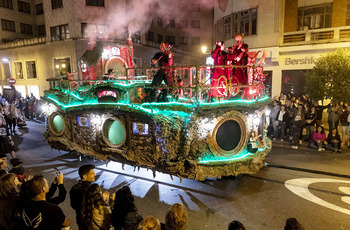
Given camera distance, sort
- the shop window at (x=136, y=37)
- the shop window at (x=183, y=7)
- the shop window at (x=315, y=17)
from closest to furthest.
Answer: the shop window at (x=315, y=17) → the shop window at (x=136, y=37) → the shop window at (x=183, y=7)

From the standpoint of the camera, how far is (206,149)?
23.9ft

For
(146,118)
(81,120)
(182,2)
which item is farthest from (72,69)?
(182,2)

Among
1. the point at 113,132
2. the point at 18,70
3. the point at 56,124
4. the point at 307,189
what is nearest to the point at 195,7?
the point at 18,70

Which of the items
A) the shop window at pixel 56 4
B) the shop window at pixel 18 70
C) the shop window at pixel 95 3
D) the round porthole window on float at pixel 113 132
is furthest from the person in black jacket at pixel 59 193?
the shop window at pixel 18 70

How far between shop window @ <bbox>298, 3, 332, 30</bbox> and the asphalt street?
1050cm

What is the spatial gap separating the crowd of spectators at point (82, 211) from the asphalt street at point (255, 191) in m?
2.43

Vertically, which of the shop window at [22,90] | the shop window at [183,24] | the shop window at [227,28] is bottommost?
the shop window at [22,90]

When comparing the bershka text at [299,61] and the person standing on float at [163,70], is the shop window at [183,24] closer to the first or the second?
the bershka text at [299,61]

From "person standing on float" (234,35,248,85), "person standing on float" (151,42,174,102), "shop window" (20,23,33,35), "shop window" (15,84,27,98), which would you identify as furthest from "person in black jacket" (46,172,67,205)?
"shop window" (20,23,33,35)

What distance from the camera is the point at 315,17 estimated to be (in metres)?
16.7

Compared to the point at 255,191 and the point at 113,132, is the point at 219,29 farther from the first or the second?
the point at 255,191

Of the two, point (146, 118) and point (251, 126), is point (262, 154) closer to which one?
point (251, 126)

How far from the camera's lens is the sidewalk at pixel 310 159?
28.7 ft

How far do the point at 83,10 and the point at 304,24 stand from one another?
66.6 ft
